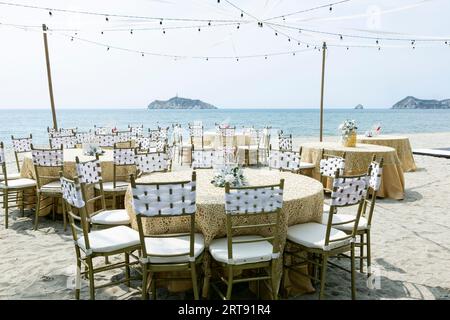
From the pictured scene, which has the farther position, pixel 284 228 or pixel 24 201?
pixel 24 201

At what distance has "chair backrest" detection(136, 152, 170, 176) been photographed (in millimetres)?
4402

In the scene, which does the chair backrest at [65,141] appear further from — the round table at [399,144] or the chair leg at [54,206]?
the round table at [399,144]

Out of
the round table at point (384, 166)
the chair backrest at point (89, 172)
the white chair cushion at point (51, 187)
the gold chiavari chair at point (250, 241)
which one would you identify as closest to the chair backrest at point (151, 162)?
the chair backrest at point (89, 172)

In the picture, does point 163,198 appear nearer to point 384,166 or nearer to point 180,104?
point 384,166

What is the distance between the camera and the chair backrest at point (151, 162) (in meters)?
4.40

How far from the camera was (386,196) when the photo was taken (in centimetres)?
678

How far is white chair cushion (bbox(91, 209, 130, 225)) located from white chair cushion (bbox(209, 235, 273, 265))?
1.13 meters

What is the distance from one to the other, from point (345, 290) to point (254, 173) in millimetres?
1598

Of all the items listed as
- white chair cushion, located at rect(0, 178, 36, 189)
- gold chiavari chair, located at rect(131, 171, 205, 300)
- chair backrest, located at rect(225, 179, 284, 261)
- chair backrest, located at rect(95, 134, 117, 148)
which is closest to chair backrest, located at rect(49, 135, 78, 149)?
chair backrest, located at rect(95, 134, 117, 148)

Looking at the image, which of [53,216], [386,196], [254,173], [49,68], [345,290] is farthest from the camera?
[49,68]

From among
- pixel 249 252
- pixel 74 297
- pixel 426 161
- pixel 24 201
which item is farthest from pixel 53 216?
pixel 426 161

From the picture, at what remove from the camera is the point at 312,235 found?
10.1 feet

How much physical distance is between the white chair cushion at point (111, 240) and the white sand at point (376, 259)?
56 cm
